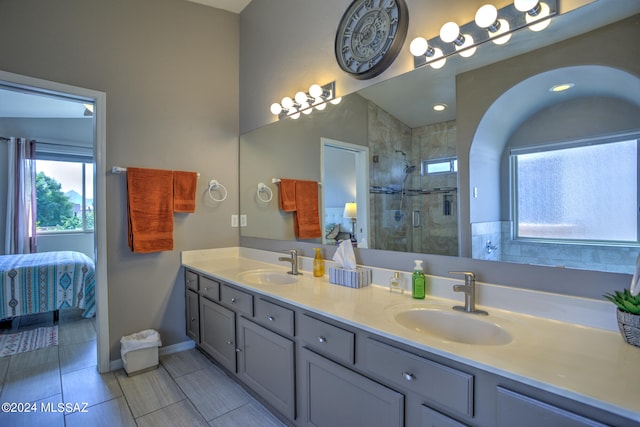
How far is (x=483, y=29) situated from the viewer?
1.37 metres

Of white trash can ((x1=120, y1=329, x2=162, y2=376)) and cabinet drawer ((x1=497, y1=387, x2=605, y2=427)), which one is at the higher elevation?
cabinet drawer ((x1=497, y1=387, x2=605, y2=427))

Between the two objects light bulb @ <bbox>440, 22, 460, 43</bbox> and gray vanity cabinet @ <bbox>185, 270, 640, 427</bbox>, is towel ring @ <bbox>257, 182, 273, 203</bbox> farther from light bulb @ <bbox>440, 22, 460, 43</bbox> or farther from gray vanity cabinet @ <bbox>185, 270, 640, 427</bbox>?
light bulb @ <bbox>440, 22, 460, 43</bbox>

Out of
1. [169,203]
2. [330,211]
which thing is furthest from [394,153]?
[169,203]

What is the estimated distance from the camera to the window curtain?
443 cm

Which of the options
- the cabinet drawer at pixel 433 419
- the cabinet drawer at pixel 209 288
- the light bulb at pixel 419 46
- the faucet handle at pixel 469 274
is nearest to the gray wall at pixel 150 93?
the cabinet drawer at pixel 209 288

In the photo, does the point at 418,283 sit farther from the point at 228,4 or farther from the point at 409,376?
the point at 228,4

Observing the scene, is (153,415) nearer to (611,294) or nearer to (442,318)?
(442,318)

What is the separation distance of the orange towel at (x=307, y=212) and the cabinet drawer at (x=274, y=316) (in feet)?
→ 2.29

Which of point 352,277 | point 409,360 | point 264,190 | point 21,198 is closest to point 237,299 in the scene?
point 352,277

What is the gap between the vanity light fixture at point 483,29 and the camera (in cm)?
122

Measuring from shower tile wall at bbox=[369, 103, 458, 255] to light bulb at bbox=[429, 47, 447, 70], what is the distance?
0.97 ft

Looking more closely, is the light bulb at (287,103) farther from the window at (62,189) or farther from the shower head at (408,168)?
the window at (62,189)

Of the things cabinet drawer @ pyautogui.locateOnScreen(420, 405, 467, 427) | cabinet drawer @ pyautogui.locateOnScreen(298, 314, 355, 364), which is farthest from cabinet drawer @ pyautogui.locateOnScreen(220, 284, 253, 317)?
cabinet drawer @ pyautogui.locateOnScreen(420, 405, 467, 427)

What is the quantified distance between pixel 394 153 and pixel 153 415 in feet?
6.78
